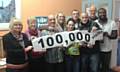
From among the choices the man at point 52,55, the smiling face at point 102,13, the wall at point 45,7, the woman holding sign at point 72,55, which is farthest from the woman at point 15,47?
the smiling face at point 102,13

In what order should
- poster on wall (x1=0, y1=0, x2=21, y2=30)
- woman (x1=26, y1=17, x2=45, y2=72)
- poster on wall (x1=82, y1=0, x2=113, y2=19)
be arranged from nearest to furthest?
woman (x1=26, y1=17, x2=45, y2=72) → poster on wall (x1=0, y1=0, x2=21, y2=30) → poster on wall (x1=82, y1=0, x2=113, y2=19)

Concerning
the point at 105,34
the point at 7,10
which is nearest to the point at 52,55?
the point at 105,34

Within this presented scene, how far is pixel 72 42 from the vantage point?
3469 millimetres

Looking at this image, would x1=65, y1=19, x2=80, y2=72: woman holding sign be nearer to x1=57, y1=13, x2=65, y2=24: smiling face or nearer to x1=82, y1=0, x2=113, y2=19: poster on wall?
x1=57, y1=13, x2=65, y2=24: smiling face

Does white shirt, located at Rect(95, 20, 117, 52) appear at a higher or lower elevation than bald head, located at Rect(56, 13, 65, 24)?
lower

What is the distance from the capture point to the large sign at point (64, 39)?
3.28 meters

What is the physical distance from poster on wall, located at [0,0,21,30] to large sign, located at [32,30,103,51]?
0.92 metres

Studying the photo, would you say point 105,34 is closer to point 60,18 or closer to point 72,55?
point 72,55

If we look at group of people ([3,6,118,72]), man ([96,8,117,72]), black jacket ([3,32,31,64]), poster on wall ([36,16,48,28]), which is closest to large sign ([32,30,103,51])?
group of people ([3,6,118,72])

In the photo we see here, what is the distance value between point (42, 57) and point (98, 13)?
3.78ft

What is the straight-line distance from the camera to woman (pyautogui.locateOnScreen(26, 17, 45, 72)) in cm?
318

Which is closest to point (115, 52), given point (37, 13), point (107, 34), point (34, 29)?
point (107, 34)

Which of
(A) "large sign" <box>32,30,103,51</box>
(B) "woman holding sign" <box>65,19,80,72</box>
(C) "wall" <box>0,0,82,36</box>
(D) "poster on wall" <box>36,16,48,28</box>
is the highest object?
(C) "wall" <box>0,0,82,36</box>

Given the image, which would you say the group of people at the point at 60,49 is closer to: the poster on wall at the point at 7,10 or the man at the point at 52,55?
the man at the point at 52,55
